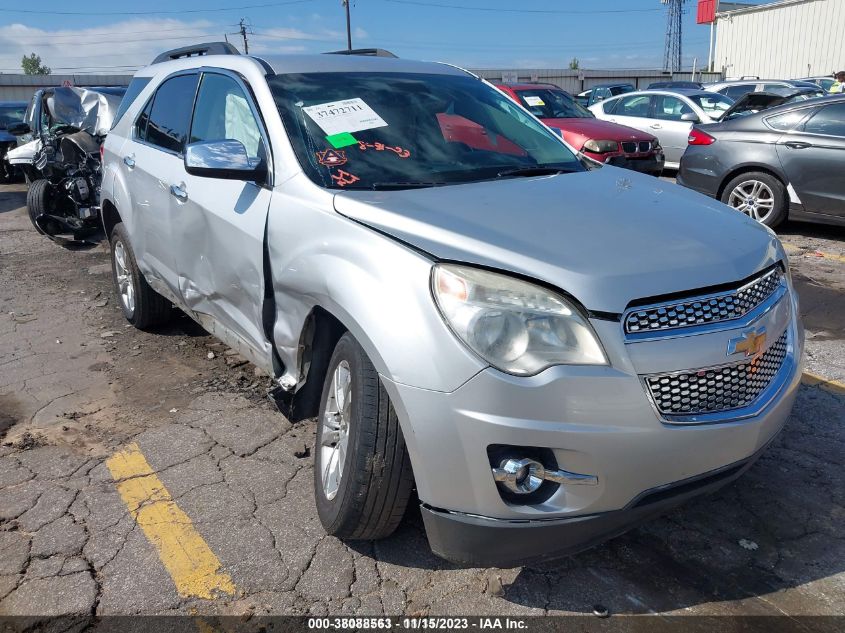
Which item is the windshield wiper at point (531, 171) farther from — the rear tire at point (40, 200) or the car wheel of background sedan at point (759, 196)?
the rear tire at point (40, 200)

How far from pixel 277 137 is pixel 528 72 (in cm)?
4581

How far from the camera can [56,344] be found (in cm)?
533

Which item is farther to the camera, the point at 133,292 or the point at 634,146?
the point at 634,146

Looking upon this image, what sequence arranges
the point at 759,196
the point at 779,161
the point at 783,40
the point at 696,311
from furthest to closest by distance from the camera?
the point at 783,40 < the point at 759,196 < the point at 779,161 < the point at 696,311

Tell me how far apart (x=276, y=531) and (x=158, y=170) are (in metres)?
2.32

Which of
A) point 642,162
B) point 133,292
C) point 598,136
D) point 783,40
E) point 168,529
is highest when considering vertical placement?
point 783,40

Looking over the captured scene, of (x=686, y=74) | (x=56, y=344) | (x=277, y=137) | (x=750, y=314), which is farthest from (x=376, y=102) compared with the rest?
(x=686, y=74)

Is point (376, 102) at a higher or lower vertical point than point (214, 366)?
higher

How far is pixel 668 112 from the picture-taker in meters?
12.0

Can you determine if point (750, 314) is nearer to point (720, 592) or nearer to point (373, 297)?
point (720, 592)

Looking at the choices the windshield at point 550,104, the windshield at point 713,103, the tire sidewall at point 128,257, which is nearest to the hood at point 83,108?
the tire sidewall at point 128,257

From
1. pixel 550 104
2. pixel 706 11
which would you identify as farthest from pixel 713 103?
pixel 706 11

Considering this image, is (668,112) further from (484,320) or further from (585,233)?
(484,320)

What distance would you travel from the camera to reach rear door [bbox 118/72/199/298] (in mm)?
4078
